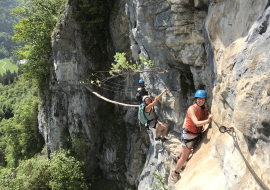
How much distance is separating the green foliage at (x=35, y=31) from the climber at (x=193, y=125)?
41.0ft

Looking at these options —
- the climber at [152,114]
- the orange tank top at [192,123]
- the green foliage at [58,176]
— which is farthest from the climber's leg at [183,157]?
the green foliage at [58,176]

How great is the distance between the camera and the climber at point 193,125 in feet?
14.9

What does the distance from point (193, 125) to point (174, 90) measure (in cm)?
265

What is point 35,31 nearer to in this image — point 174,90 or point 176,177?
point 174,90

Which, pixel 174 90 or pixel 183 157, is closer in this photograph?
pixel 183 157

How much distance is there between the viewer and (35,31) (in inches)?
508

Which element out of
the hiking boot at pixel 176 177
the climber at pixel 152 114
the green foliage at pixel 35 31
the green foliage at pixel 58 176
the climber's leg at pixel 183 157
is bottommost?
the green foliage at pixel 58 176

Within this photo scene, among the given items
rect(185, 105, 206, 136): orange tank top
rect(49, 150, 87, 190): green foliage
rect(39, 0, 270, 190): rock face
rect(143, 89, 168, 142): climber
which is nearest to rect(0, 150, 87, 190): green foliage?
rect(49, 150, 87, 190): green foliage

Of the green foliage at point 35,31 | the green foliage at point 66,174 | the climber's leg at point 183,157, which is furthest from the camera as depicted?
the green foliage at point 35,31

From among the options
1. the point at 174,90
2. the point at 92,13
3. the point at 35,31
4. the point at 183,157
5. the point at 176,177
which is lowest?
the point at 176,177

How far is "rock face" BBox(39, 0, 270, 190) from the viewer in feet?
Answer: 9.37

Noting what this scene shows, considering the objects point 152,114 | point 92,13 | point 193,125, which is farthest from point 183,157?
point 92,13

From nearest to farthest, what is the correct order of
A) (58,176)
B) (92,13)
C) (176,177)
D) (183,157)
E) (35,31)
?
(183,157) → (176,177) → (92,13) → (58,176) → (35,31)

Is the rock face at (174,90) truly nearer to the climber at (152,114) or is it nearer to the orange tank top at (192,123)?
the orange tank top at (192,123)
